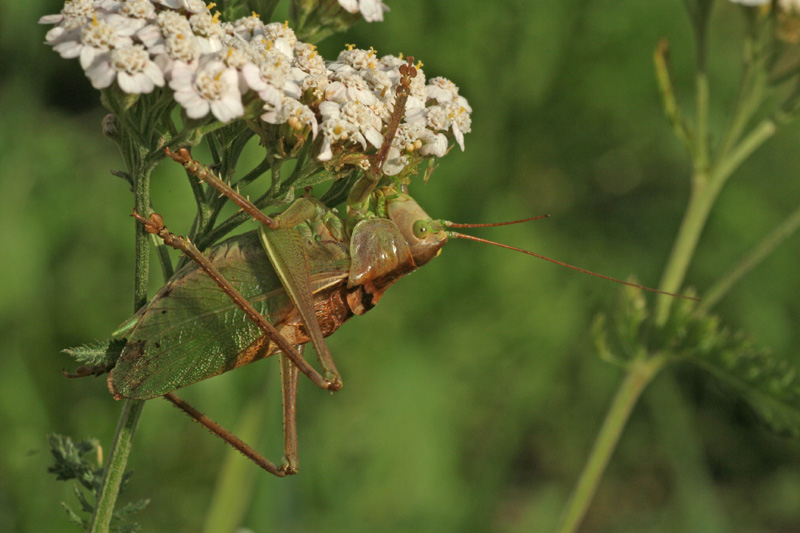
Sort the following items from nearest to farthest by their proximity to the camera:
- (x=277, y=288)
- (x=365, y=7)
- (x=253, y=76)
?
(x=253, y=76)
(x=277, y=288)
(x=365, y=7)

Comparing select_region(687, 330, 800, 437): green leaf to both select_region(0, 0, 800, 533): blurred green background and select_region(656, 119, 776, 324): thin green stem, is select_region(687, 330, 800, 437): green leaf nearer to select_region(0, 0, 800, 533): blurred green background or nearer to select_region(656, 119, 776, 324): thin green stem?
select_region(656, 119, 776, 324): thin green stem

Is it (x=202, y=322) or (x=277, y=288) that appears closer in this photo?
(x=202, y=322)

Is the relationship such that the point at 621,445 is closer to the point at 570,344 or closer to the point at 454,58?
the point at 570,344

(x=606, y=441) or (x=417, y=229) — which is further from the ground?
(x=417, y=229)

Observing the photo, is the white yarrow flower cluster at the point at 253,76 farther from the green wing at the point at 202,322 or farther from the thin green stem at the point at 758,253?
the thin green stem at the point at 758,253

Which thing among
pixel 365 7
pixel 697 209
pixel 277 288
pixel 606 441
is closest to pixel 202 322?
pixel 277 288

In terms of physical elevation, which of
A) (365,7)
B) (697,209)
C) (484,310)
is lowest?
(484,310)

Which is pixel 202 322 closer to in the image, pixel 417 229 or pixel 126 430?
pixel 126 430
